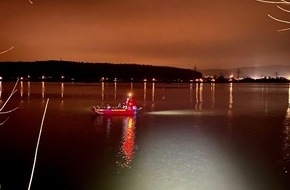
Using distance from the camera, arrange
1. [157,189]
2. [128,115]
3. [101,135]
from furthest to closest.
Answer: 1. [128,115]
2. [101,135]
3. [157,189]

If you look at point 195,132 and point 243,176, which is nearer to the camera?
point 243,176

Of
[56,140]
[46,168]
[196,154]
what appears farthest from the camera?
[56,140]

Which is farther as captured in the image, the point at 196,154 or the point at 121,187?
the point at 196,154

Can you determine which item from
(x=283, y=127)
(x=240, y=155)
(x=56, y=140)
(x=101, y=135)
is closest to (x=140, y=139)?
(x=101, y=135)

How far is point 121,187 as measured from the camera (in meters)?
17.8

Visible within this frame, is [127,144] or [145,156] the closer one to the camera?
[145,156]

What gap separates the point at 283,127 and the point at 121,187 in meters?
27.4

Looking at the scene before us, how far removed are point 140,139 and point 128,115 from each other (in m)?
15.1

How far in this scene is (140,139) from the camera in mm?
31359

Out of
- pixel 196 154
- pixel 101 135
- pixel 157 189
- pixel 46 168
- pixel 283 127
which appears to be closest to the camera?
pixel 157 189

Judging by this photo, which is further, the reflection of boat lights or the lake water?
the reflection of boat lights

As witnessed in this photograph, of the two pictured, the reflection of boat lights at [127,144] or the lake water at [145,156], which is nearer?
the lake water at [145,156]

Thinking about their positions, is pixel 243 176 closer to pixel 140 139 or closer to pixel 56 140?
pixel 140 139

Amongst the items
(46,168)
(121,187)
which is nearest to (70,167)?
(46,168)
